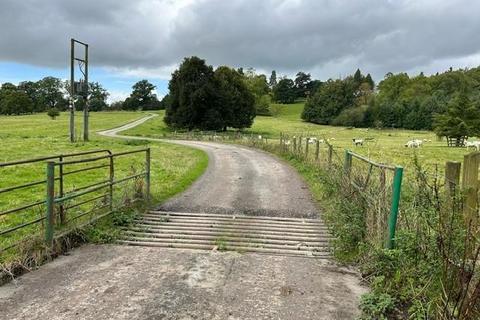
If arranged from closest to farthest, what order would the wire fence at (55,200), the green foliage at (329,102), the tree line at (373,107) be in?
the wire fence at (55,200), the tree line at (373,107), the green foliage at (329,102)

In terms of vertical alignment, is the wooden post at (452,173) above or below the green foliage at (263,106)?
below

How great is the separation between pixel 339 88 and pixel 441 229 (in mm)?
103636

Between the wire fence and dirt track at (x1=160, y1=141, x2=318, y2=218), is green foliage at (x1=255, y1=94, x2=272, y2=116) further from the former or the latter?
the wire fence

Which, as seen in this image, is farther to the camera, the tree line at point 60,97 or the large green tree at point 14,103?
the tree line at point 60,97

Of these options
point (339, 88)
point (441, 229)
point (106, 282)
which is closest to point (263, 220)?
point (106, 282)

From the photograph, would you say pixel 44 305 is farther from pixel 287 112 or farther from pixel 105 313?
pixel 287 112

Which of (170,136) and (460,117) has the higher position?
(460,117)

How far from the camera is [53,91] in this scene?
471 feet

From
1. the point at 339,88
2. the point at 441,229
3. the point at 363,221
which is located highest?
the point at 339,88

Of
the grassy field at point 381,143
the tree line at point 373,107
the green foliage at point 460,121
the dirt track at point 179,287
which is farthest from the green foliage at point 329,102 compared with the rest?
the dirt track at point 179,287

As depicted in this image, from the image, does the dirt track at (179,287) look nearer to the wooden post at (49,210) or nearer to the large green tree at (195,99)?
the wooden post at (49,210)

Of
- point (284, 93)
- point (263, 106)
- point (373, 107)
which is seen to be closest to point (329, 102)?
point (373, 107)

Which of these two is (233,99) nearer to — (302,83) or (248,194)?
(248,194)

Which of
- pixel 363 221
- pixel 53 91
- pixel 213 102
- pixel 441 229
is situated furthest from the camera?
pixel 53 91
